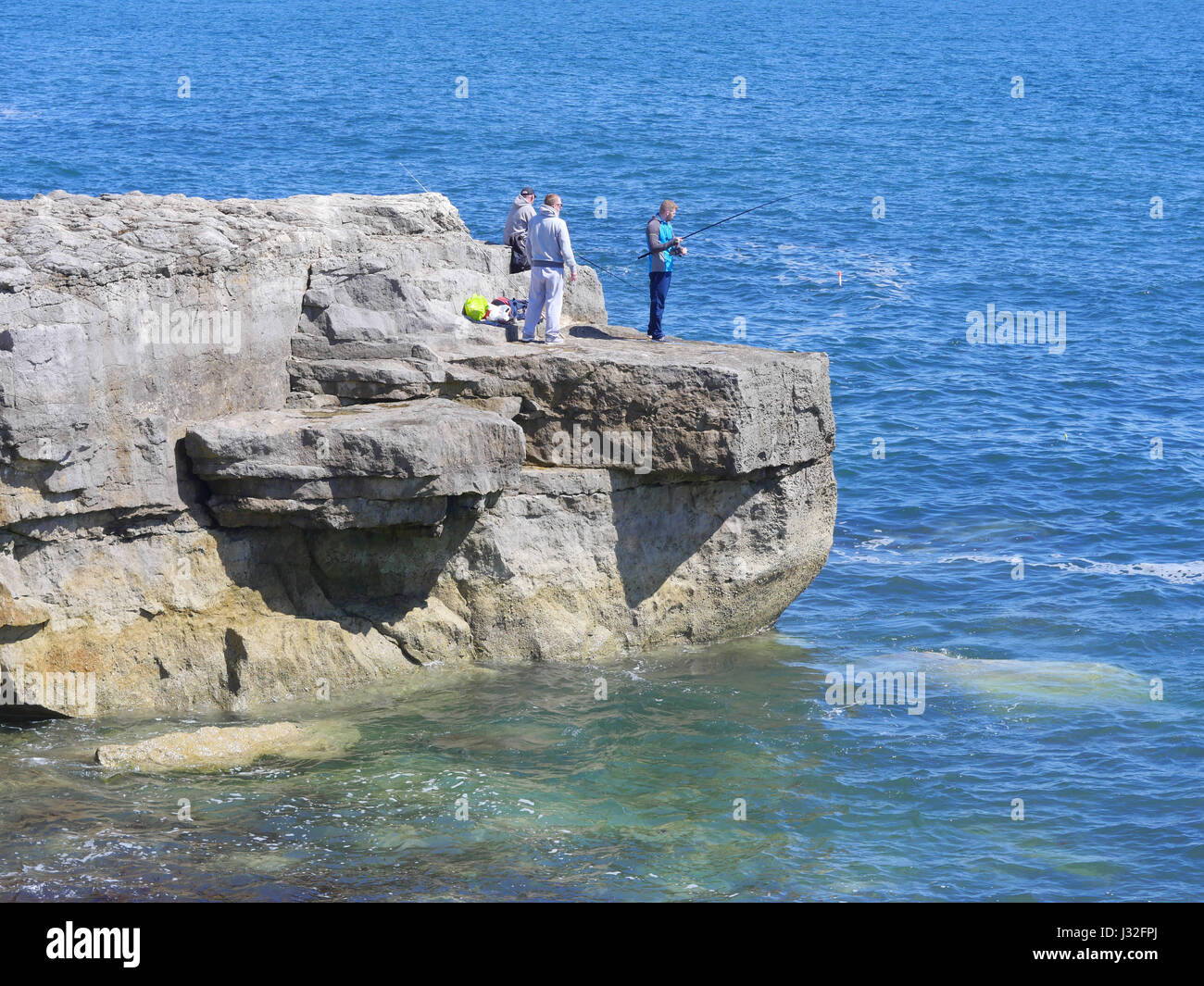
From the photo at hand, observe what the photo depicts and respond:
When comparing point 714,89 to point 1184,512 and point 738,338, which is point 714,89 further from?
point 1184,512

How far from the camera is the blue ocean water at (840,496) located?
1298 centimetres

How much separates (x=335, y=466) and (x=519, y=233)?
18.9 ft

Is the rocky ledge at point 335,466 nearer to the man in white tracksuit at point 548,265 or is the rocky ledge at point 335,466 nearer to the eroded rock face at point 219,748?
the man in white tracksuit at point 548,265

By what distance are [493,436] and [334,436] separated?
68.0 inches

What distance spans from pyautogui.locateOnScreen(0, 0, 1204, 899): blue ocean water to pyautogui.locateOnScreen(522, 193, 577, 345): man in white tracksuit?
4.13 metres

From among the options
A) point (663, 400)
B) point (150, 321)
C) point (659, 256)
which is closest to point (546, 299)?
point (659, 256)

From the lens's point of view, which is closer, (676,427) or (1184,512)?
(676,427)

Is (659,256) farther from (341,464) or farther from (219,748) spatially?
(219,748)

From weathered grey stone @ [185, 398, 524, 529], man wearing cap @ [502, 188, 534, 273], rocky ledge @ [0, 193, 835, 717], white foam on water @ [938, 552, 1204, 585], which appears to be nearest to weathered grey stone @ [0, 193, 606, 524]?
rocky ledge @ [0, 193, 835, 717]

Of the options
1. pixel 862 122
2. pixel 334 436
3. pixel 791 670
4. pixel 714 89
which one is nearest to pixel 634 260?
pixel 791 670

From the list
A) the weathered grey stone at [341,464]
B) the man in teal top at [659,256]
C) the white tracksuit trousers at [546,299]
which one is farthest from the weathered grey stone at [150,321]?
the man in teal top at [659,256]

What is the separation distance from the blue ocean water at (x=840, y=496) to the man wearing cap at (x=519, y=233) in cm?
535

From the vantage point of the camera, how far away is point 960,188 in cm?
5003

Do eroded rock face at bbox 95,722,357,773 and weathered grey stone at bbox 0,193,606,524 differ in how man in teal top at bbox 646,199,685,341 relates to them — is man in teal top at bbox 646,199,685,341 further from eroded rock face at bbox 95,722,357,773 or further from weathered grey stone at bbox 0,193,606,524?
eroded rock face at bbox 95,722,357,773
